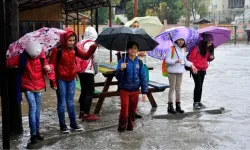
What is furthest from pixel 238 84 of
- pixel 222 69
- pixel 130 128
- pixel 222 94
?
pixel 130 128

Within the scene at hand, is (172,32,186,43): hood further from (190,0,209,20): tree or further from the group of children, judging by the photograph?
(190,0,209,20): tree

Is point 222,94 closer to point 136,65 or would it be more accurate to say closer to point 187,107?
point 187,107

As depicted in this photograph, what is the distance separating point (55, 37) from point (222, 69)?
35.3ft

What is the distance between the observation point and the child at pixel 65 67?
522 centimetres

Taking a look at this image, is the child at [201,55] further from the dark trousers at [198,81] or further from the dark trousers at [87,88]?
the dark trousers at [87,88]

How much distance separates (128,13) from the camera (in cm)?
4244

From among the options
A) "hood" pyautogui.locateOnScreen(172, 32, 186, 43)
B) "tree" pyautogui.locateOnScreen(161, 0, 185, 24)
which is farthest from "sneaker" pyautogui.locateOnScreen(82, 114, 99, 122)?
"tree" pyautogui.locateOnScreen(161, 0, 185, 24)

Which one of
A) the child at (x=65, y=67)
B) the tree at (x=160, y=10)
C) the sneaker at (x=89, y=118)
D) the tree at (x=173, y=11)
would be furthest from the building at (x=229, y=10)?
the child at (x=65, y=67)

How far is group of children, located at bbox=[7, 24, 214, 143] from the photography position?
4.88 m

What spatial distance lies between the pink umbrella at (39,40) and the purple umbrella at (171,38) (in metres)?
2.34

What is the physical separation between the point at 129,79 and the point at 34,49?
155 centimetres

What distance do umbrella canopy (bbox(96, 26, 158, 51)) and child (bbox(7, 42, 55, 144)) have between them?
3.44 feet

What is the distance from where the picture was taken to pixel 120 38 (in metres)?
5.54

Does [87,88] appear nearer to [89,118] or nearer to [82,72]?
[82,72]
